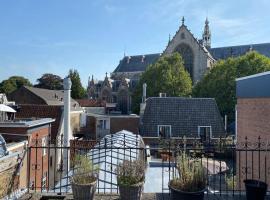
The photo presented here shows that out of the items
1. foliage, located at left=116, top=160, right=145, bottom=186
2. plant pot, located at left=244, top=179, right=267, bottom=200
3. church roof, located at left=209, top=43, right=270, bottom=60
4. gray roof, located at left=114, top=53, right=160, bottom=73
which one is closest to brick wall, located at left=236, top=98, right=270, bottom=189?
plant pot, located at left=244, top=179, right=267, bottom=200

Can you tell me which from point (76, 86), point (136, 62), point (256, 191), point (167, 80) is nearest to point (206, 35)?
point (136, 62)

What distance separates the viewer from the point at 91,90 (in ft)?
251

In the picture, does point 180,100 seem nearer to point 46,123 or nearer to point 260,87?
point 46,123

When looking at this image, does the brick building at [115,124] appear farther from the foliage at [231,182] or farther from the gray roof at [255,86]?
the foliage at [231,182]

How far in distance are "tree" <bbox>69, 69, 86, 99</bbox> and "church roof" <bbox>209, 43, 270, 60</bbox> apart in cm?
3147

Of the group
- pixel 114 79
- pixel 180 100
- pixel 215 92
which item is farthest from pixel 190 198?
pixel 114 79

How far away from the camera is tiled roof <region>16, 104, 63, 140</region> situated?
25328mm

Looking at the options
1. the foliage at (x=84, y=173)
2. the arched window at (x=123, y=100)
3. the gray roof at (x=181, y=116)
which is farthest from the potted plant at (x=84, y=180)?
the arched window at (x=123, y=100)

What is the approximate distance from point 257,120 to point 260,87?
1.31 m

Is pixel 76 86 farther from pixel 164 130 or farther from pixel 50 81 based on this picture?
pixel 164 130

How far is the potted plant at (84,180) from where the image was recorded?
18.3 ft

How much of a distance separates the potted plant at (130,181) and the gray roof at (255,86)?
576 centimetres

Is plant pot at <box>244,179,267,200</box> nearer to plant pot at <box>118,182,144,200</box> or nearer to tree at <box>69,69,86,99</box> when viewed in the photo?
plant pot at <box>118,182,144,200</box>

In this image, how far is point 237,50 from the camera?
66.4m
